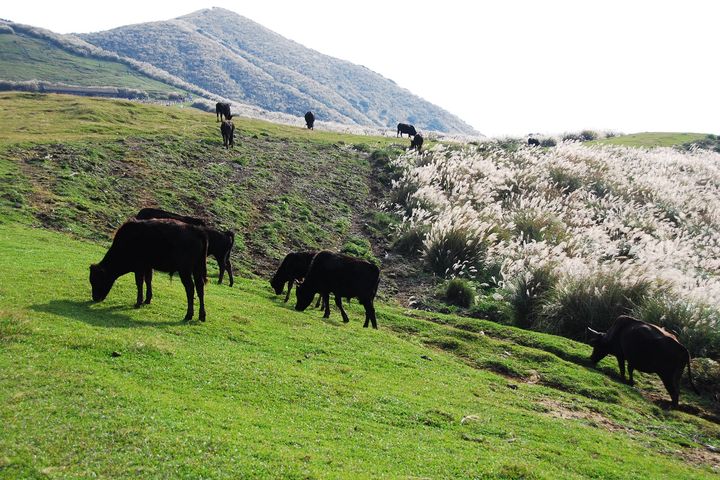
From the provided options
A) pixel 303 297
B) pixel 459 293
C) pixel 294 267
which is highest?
pixel 294 267

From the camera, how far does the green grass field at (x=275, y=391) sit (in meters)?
6.67

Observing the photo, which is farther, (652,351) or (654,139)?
(654,139)

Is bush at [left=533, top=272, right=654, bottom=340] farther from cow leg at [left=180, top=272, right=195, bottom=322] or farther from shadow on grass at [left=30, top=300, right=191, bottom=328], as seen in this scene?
shadow on grass at [left=30, top=300, right=191, bottom=328]

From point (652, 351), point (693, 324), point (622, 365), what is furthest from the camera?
point (693, 324)

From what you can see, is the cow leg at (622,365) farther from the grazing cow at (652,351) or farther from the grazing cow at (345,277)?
the grazing cow at (345,277)

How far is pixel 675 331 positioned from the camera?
51.7 ft

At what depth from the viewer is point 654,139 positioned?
2640 inches

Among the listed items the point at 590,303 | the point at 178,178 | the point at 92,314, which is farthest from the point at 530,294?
the point at 178,178

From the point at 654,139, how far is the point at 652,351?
62.6 metres

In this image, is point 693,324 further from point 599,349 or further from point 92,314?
point 92,314

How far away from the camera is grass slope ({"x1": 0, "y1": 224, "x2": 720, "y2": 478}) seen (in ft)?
21.6

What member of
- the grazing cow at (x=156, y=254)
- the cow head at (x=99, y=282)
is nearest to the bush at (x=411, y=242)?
the grazing cow at (x=156, y=254)

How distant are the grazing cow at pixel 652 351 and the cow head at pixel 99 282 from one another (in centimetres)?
1195

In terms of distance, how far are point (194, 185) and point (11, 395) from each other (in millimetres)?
20994
